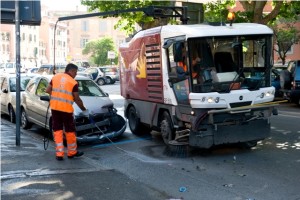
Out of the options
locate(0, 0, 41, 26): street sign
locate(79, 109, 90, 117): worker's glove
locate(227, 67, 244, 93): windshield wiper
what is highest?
locate(0, 0, 41, 26): street sign

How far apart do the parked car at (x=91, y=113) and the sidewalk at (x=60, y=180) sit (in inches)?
40.3

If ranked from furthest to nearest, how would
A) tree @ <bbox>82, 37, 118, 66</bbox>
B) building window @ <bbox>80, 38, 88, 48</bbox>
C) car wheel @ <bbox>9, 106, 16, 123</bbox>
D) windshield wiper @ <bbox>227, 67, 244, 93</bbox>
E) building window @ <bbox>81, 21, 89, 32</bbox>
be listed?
building window @ <bbox>80, 38, 88, 48</bbox> → building window @ <bbox>81, 21, 89, 32</bbox> → tree @ <bbox>82, 37, 118, 66</bbox> → car wheel @ <bbox>9, 106, 16, 123</bbox> → windshield wiper @ <bbox>227, 67, 244, 93</bbox>

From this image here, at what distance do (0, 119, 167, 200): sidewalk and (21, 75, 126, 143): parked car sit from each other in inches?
40.3

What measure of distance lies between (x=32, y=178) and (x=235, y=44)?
4.33m

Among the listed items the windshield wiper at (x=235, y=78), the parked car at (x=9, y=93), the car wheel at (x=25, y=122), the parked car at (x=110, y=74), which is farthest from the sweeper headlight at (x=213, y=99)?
the parked car at (x=110, y=74)

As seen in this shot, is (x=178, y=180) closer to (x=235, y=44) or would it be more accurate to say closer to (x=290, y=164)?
(x=290, y=164)

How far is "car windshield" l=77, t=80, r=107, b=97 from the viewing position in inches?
415

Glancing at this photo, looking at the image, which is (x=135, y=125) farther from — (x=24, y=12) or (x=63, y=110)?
(x=24, y=12)

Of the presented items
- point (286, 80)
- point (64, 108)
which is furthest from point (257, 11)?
point (64, 108)

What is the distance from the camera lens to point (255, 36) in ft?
27.1

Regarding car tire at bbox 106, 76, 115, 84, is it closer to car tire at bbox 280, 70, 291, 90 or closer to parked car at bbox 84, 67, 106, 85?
parked car at bbox 84, 67, 106, 85

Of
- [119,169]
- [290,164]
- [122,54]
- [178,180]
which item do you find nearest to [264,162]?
[290,164]

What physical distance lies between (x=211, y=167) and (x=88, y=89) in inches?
175

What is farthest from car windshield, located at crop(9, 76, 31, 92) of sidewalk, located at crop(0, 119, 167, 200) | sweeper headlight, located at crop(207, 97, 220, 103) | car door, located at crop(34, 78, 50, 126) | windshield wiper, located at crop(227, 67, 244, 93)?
windshield wiper, located at crop(227, 67, 244, 93)
